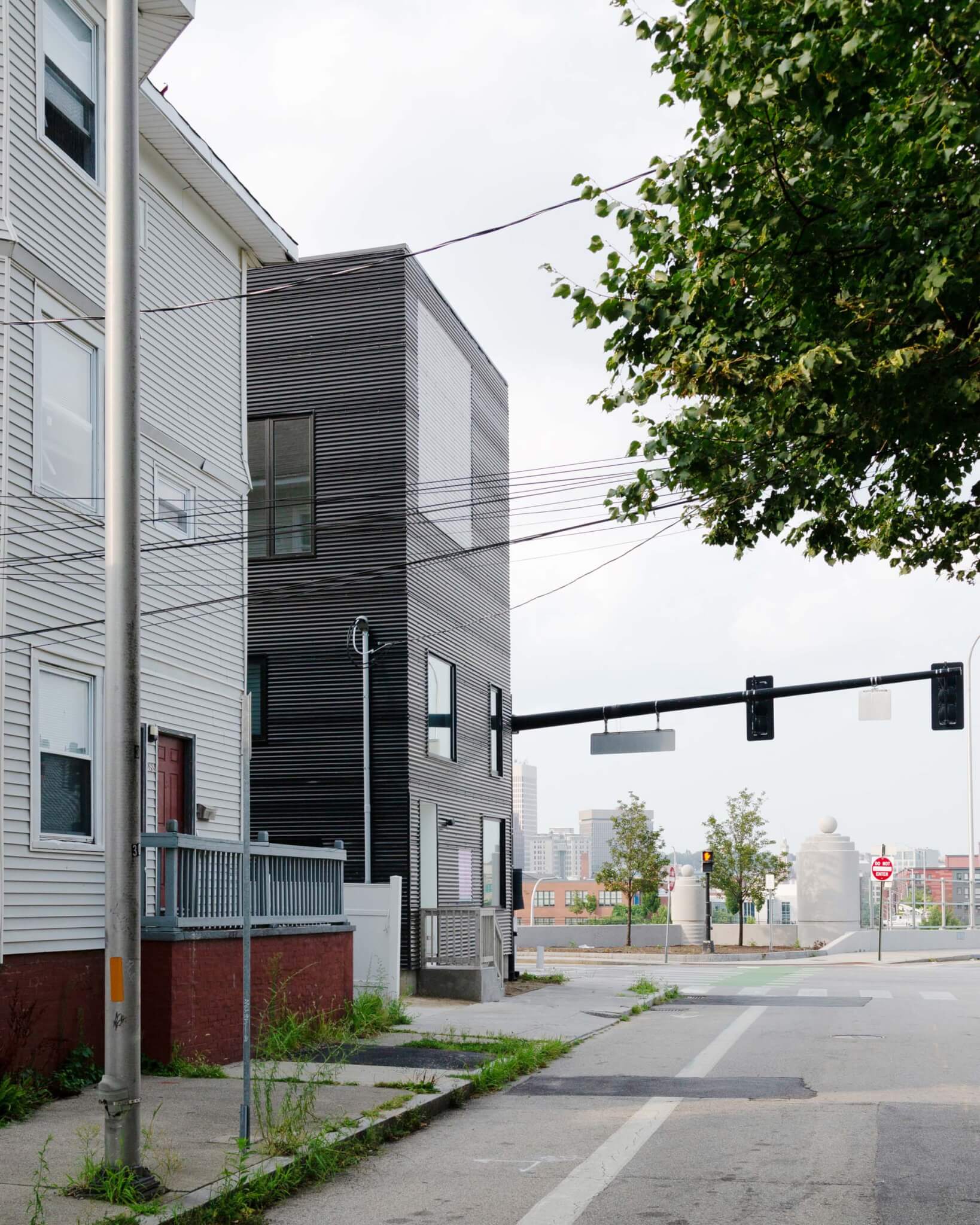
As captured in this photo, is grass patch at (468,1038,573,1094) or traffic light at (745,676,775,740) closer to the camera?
grass patch at (468,1038,573,1094)

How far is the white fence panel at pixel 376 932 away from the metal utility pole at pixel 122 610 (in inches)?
495

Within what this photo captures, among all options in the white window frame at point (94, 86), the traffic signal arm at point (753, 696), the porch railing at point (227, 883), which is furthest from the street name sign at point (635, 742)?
the white window frame at point (94, 86)

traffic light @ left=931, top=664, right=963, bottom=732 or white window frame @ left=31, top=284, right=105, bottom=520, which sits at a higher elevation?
white window frame @ left=31, top=284, right=105, bottom=520

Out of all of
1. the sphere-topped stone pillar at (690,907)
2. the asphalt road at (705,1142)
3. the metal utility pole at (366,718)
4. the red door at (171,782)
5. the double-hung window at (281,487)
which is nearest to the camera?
the asphalt road at (705,1142)

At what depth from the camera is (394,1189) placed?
880 cm

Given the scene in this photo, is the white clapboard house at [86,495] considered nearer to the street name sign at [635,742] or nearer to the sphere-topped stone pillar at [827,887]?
the street name sign at [635,742]

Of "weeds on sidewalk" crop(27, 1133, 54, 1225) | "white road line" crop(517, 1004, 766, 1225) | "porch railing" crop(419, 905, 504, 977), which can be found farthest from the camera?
"porch railing" crop(419, 905, 504, 977)

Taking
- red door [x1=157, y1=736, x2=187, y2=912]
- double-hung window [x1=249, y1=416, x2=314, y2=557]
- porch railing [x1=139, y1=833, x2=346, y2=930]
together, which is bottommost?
porch railing [x1=139, y1=833, x2=346, y2=930]

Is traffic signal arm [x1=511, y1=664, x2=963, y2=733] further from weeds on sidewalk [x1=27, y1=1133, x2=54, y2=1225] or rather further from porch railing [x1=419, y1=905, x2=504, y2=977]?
weeds on sidewalk [x1=27, y1=1133, x2=54, y2=1225]

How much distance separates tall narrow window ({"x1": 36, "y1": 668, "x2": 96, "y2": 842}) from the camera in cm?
1294

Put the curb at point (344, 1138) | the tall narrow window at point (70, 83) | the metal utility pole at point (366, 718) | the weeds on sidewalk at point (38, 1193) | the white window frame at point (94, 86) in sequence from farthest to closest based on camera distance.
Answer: the metal utility pole at point (366, 718), the tall narrow window at point (70, 83), the white window frame at point (94, 86), the curb at point (344, 1138), the weeds on sidewalk at point (38, 1193)

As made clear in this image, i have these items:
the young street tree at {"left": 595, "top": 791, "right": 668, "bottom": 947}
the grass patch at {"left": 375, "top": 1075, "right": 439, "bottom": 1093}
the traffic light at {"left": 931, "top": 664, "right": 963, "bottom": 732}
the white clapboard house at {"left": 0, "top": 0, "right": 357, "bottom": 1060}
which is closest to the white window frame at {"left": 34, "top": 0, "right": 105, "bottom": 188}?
the white clapboard house at {"left": 0, "top": 0, "right": 357, "bottom": 1060}

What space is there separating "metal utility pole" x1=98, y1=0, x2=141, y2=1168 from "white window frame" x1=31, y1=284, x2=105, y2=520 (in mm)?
3959

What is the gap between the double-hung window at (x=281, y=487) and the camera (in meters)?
24.2
